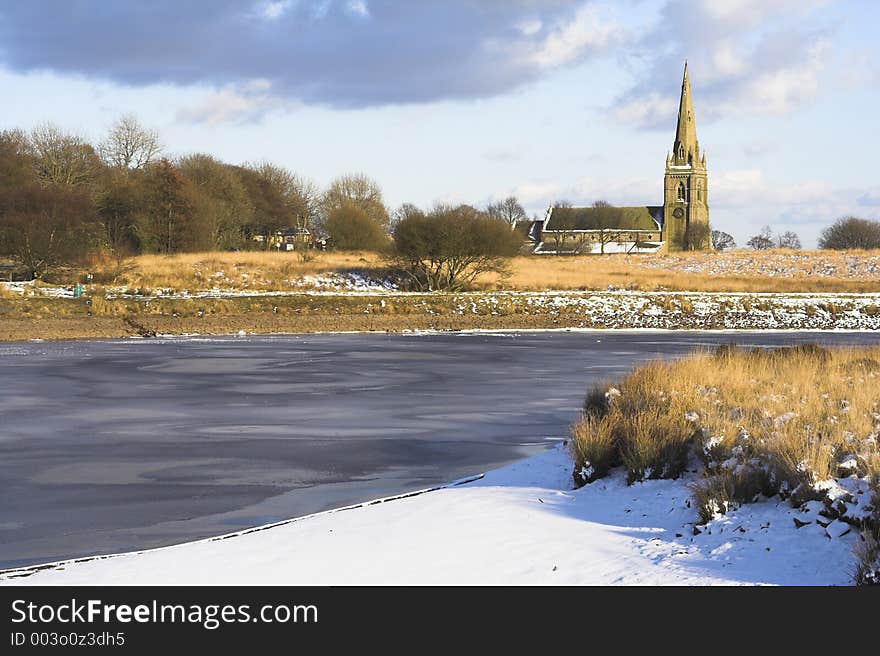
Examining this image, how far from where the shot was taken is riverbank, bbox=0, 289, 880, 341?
38750mm

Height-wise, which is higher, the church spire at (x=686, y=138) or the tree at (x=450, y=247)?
the church spire at (x=686, y=138)

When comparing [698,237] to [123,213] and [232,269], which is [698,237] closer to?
[123,213]

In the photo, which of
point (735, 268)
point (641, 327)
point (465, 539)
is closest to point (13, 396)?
point (465, 539)

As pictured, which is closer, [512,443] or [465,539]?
[465,539]

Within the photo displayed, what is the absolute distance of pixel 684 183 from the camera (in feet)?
568

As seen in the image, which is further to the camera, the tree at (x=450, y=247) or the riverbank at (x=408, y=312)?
the tree at (x=450, y=247)

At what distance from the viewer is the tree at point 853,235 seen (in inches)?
4798

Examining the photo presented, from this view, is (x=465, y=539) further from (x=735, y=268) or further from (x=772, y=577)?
(x=735, y=268)

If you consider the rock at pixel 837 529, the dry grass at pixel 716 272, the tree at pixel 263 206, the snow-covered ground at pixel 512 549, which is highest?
the tree at pixel 263 206

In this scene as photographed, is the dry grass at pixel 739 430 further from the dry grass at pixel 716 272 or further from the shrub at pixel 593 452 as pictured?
the dry grass at pixel 716 272

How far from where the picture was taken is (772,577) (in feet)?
25.5

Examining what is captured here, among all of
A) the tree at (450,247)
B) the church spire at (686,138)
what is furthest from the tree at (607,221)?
the tree at (450,247)

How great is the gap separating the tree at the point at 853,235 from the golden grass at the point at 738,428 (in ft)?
370
